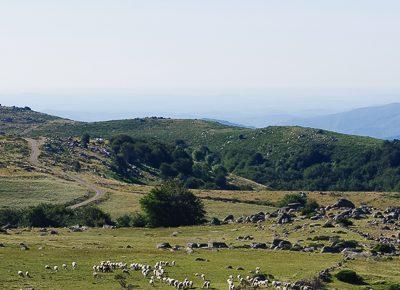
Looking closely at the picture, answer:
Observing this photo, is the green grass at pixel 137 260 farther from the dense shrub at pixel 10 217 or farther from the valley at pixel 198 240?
the dense shrub at pixel 10 217

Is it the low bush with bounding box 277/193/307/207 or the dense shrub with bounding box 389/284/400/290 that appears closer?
the dense shrub with bounding box 389/284/400/290

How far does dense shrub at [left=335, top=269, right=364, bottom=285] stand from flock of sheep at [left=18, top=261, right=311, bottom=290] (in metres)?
4.91

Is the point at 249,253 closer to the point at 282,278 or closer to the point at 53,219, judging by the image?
the point at 282,278

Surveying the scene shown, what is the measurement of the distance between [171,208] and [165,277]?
40.4m

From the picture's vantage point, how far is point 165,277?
41750 millimetres

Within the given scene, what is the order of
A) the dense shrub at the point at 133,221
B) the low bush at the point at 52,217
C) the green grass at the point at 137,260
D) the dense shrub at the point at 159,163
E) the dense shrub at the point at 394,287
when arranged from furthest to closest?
the dense shrub at the point at 159,163
the dense shrub at the point at 133,221
the low bush at the point at 52,217
the green grass at the point at 137,260
the dense shrub at the point at 394,287

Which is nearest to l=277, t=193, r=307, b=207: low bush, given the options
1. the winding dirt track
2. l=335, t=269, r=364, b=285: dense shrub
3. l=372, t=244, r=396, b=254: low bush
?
the winding dirt track

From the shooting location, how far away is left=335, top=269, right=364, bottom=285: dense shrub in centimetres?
4250

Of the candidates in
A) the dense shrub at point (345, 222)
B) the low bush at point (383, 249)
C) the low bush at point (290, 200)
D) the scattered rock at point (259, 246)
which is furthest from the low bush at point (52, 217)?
the low bush at point (383, 249)

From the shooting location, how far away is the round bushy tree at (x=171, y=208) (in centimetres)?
8106

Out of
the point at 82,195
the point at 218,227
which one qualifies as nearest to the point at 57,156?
the point at 82,195

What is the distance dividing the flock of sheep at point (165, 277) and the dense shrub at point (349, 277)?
491cm

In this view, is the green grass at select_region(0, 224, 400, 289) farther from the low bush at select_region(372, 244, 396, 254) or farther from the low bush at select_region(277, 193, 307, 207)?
the low bush at select_region(277, 193, 307, 207)

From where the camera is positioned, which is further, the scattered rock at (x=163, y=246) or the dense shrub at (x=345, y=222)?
the dense shrub at (x=345, y=222)
